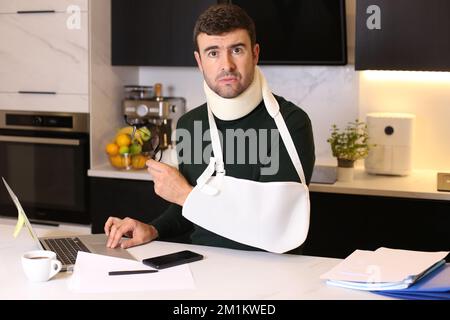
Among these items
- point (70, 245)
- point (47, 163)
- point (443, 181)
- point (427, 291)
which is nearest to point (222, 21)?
point (70, 245)

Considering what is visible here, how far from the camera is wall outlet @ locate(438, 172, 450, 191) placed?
9.98ft

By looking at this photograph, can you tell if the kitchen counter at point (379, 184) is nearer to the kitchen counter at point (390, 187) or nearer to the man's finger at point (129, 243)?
the kitchen counter at point (390, 187)

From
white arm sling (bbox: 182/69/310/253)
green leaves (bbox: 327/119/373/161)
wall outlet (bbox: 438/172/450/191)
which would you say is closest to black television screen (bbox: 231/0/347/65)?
green leaves (bbox: 327/119/373/161)

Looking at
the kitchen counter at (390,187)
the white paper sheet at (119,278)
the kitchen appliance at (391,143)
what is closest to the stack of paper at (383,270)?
the white paper sheet at (119,278)

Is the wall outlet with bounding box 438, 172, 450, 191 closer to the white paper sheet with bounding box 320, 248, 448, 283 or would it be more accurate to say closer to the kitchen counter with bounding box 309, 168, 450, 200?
the kitchen counter with bounding box 309, 168, 450, 200

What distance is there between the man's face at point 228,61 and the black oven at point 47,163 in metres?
1.47

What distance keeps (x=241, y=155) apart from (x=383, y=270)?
703 millimetres

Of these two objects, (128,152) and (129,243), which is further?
(128,152)

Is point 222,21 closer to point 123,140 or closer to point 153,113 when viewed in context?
point 123,140

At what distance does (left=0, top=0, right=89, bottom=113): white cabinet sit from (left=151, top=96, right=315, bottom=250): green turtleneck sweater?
1248mm

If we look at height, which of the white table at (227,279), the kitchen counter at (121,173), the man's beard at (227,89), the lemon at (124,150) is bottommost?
the white table at (227,279)

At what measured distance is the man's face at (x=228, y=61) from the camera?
7.23ft

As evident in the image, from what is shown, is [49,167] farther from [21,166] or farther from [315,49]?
[315,49]

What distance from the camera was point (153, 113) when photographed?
3760mm
